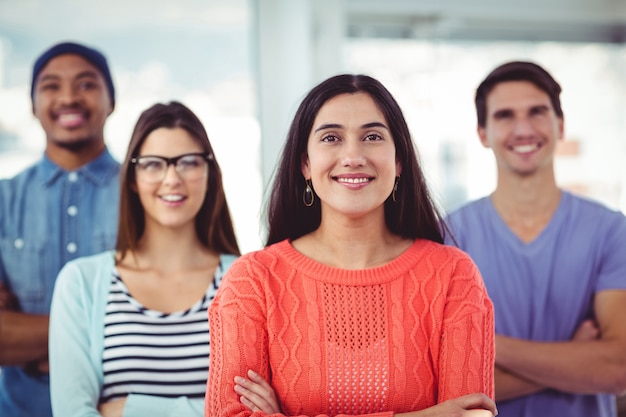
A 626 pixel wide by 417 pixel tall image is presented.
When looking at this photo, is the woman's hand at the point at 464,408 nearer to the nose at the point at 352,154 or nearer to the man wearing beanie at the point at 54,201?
the nose at the point at 352,154

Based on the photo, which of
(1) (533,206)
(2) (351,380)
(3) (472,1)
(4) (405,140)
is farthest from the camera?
(3) (472,1)

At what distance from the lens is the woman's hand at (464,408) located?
1.45 metres

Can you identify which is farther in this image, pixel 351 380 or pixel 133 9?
pixel 133 9

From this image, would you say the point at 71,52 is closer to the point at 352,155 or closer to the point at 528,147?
the point at 352,155

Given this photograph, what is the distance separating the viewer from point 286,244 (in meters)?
1.72

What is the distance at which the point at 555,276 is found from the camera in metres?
2.14

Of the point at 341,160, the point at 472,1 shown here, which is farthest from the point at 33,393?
the point at 472,1

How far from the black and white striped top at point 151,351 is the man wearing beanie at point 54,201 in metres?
0.49

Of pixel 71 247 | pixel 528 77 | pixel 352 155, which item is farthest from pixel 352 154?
pixel 71 247

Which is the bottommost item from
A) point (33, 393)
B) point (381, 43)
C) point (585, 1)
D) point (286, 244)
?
point (33, 393)

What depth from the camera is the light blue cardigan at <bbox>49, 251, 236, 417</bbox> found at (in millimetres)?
1816

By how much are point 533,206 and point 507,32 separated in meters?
2.81

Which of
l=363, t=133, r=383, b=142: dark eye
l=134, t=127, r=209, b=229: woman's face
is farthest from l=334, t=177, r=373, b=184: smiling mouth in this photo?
l=134, t=127, r=209, b=229: woman's face

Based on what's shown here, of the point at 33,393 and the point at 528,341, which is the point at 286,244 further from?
the point at 33,393
